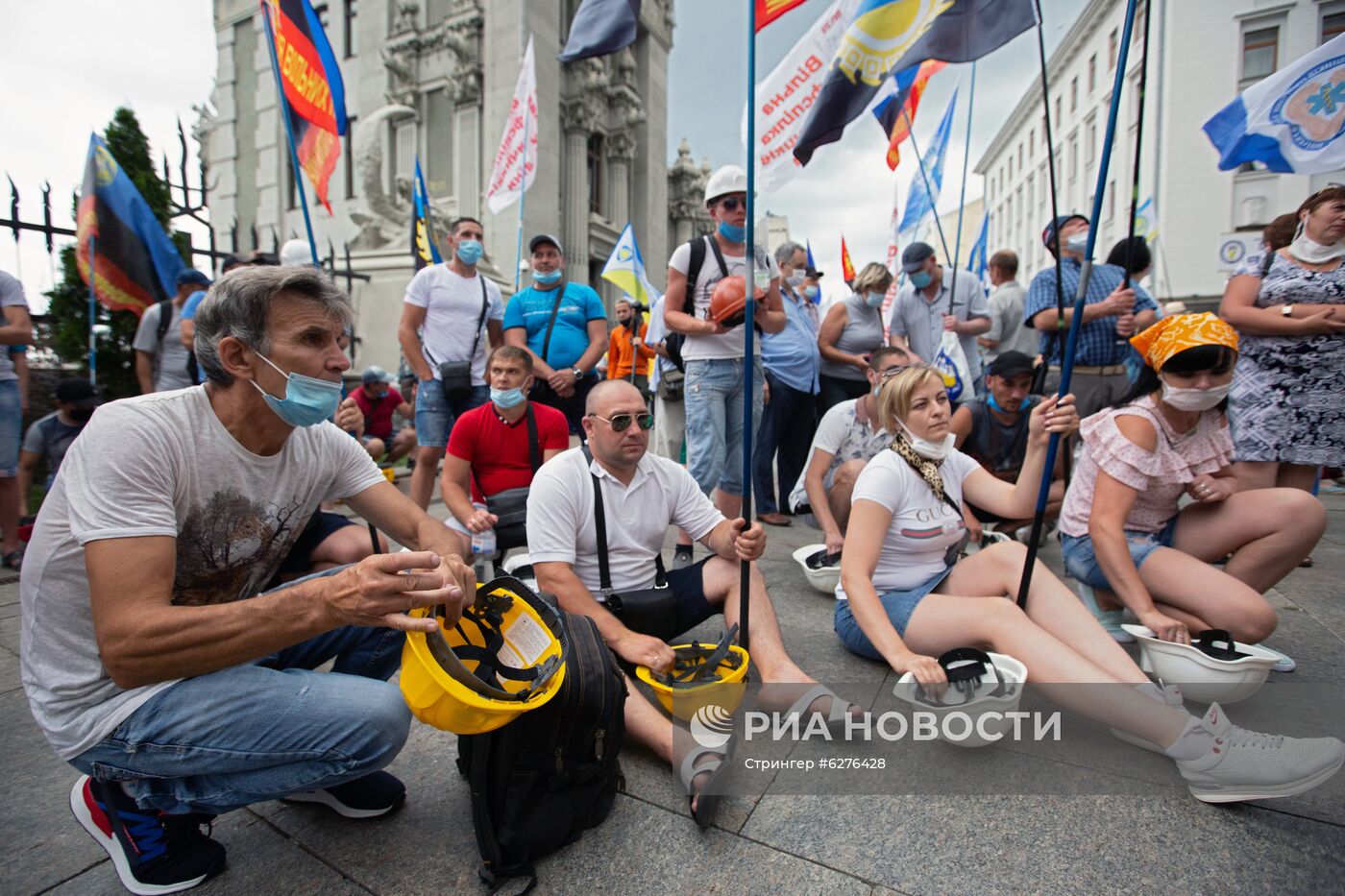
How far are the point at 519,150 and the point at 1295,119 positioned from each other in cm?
599

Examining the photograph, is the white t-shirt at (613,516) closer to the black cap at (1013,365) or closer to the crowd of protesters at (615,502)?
the crowd of protesters at (615,502)

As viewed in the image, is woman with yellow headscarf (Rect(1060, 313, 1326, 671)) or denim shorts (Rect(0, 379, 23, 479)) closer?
woman with yellow headscarf (Rect(1060, 313, 1326, 671))

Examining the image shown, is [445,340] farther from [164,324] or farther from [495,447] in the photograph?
[164,324]

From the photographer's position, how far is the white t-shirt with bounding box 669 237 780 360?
3.85 meters

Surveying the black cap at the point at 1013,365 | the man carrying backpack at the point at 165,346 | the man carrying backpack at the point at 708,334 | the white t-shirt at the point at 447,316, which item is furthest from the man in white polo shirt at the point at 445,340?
the black cap at the point at 1013,365

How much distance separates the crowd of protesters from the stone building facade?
9.36 metres

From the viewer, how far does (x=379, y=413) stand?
7027 mm

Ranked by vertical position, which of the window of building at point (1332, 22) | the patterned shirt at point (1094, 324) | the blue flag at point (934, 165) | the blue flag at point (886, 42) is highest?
the window of building at point (1332, 22)

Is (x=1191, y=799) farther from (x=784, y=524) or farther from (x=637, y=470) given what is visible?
(x=784, y=524)

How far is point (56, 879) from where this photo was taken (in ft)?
5.06

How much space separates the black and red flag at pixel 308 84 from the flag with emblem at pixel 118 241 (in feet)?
7.26

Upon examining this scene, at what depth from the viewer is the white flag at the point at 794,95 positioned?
3562 millimetres

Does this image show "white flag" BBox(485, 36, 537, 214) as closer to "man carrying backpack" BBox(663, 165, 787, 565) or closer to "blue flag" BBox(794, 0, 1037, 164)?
"man carrying backpack" BBox(663, 165, 787, 565)

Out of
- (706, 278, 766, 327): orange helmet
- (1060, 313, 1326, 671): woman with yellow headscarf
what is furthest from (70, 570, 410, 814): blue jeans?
(706, 278, 766, 327): orange helmet
